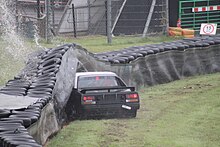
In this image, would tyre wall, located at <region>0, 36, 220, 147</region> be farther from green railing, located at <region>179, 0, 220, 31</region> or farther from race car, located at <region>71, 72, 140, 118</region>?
green railing, located at <region>179, 0, 220, 31</region>

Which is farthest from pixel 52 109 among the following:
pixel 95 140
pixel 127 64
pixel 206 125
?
pixel 127 64

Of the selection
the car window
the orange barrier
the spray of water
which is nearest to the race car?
the car window

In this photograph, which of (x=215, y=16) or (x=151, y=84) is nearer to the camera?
(x=151, y=84)

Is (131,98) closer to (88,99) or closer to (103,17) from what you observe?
(88,99)

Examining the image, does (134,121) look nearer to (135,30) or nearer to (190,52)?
(190,52)

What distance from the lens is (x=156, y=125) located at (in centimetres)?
1319

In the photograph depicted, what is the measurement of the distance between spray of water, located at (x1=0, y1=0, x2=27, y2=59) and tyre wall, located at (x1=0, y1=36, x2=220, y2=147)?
3.74 metres

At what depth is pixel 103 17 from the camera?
3450 centimetres

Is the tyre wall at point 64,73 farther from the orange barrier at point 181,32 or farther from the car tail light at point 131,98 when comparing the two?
the orange barrier at point 181,32

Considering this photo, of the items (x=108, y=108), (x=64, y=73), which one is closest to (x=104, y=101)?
(x=108, y=108)

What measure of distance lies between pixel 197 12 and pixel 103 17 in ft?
16.2

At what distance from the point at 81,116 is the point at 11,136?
5.96 metres

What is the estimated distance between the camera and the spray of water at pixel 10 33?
872 inches

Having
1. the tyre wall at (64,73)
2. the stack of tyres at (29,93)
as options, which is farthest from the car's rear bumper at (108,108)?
the stack of tyres at (29,93)
